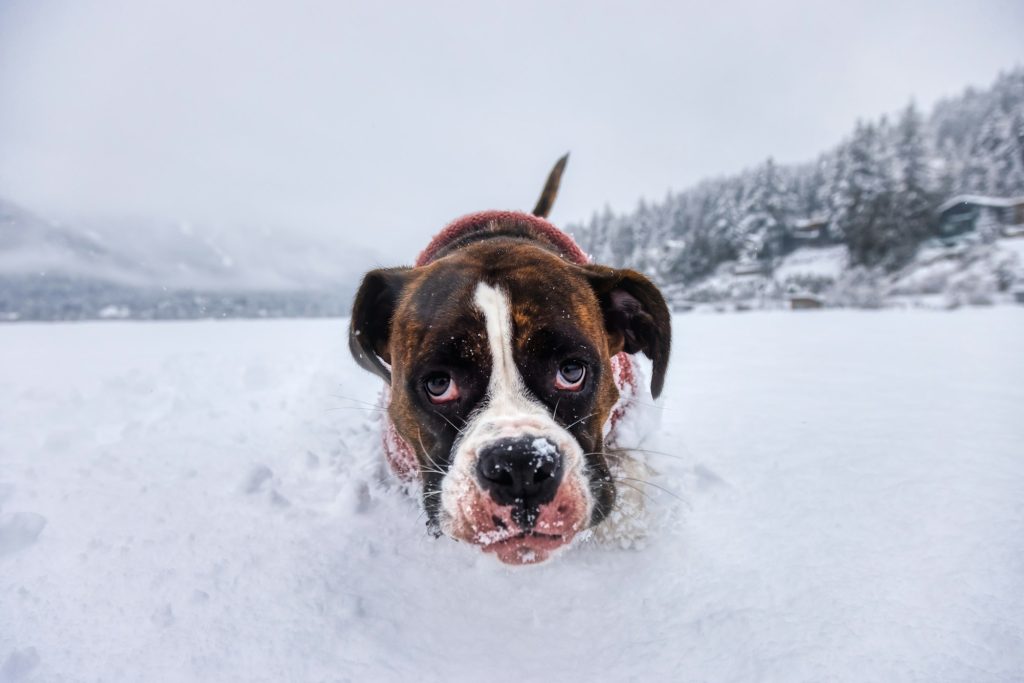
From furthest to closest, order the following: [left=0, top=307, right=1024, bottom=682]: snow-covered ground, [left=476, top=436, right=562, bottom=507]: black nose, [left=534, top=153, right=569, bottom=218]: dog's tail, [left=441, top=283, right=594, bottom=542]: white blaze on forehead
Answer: [left=534, top=153, right=569, bottom=218]: dog's tail, [left=441, top=283, right=594, bottom=542]: white blaze on forehead, [left=476, top=436, right=562, bottom=507]: black nose, [left=0, top=307, right=1024, bottom=682]: snow-covered ground

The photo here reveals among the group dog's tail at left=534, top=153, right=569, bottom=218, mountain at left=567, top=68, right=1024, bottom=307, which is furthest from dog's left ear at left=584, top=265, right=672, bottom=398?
mountain at left=567, top=68, right=1024, bottom=307

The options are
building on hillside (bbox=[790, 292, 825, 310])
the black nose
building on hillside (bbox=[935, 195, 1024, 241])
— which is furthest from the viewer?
building on hillside (bbox=[790, 292, 825, 310])

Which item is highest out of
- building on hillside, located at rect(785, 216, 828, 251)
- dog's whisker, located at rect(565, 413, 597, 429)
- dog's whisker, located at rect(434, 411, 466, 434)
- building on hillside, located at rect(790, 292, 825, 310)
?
dog's whisker, located at rect(565, 413, 597, 429)

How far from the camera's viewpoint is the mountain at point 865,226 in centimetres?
2630

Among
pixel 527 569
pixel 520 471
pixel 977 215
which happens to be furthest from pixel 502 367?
pixel 977 215

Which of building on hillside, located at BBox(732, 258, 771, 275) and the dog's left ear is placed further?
building on hillside, located at BBox(732, 258, 771, 275)

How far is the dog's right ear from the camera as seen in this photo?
2.53 metres

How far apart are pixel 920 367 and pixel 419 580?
5.61 m

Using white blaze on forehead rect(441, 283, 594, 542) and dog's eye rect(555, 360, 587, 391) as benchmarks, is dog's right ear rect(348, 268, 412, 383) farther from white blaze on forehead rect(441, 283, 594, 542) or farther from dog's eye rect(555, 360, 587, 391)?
dog's eye rect(555, 360, 587, 391)

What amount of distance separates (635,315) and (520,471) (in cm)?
149

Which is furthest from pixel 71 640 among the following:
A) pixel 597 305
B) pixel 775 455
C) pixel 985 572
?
pixel 775 455

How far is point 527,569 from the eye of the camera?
6.26 ft

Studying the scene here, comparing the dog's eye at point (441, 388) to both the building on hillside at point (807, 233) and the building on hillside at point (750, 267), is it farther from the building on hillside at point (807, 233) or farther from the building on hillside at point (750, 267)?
the building on hillside at point (807, 233)

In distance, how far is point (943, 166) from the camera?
3691 centimetres
